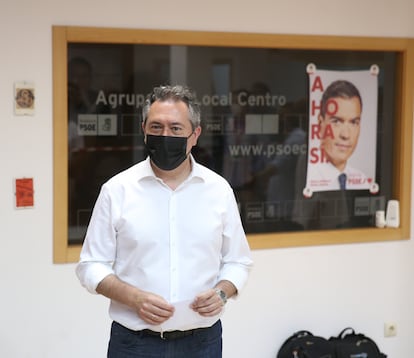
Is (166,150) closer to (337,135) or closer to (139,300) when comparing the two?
(139,300)

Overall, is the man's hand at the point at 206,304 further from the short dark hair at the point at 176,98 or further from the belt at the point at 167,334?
the short dark hair at the point at 176,98

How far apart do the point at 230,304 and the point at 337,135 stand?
3.79 ft

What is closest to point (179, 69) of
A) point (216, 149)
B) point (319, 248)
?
point (216, 149)

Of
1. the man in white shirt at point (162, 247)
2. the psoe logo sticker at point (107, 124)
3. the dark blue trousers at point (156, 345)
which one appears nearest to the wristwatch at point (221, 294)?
Answer: the man in white shirt at point (162, 247)

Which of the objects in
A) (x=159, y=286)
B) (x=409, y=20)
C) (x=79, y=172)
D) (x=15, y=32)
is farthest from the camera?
(x=409, y=20)

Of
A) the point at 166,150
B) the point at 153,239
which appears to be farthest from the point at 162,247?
the point at 166,150

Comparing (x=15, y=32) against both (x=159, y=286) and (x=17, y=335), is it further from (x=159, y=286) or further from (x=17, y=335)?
(x=159, y=286)

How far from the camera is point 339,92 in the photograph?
4.08 metres

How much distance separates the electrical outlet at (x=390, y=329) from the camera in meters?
4.27

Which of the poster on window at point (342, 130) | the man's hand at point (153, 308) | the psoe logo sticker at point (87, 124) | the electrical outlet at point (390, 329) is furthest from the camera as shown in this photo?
the electrical outlet at point (390, 329)

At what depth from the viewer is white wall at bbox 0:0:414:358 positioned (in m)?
Answer: 3.43

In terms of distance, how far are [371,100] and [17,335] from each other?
2380 millimetres

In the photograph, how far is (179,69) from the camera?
3.73 m

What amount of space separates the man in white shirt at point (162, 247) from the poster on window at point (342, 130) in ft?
5.99
